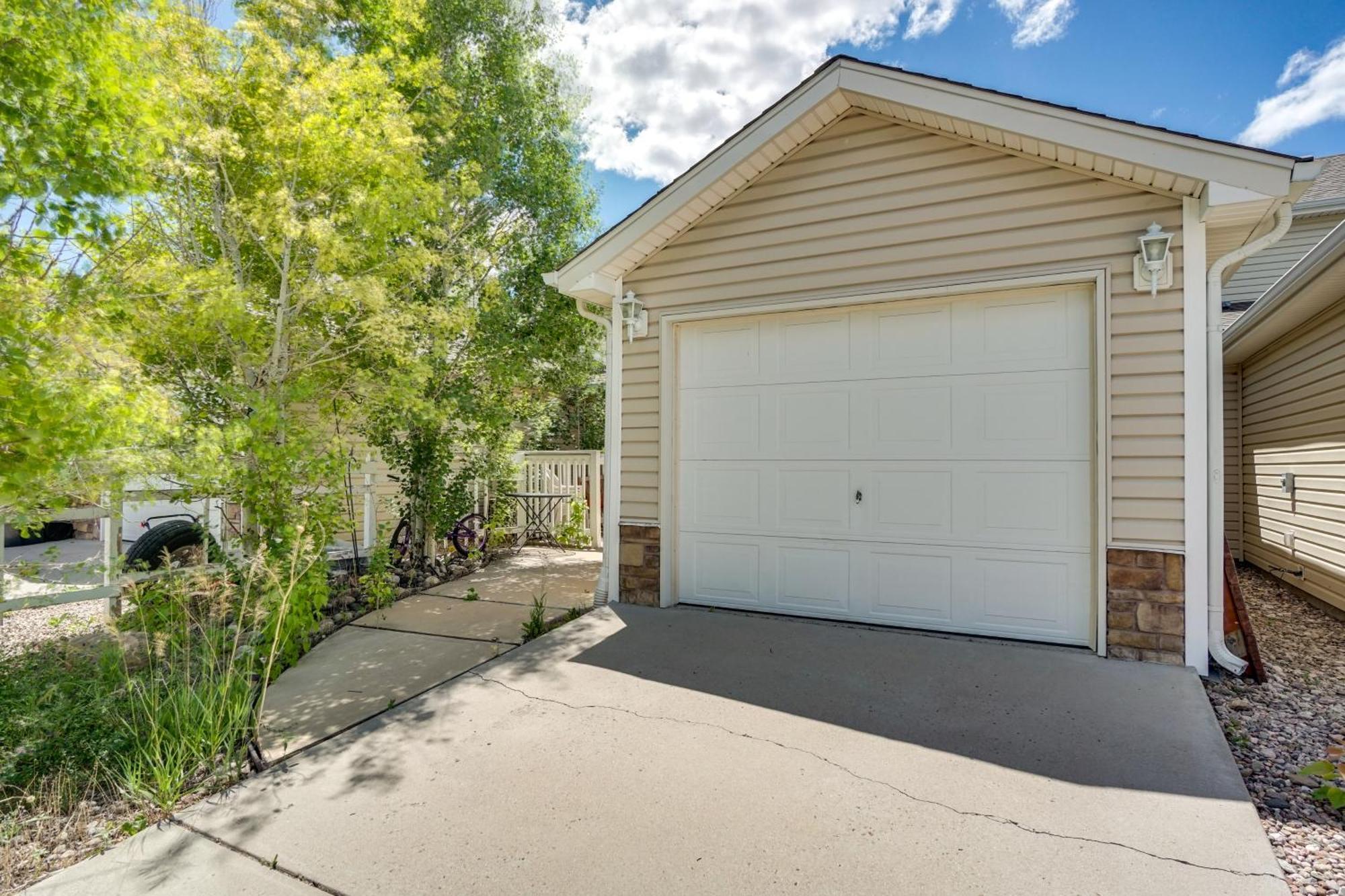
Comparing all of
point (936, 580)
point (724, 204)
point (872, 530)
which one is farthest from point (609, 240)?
point (936, 580)

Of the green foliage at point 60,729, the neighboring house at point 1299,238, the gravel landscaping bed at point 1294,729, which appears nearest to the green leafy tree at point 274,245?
the green foliage at point 60,729

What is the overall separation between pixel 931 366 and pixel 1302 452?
13.5ft

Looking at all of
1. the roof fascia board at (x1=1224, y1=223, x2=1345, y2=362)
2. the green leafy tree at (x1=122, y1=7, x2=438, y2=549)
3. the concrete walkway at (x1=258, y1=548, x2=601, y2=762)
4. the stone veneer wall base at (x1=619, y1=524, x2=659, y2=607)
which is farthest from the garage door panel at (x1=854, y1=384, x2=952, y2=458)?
the green leafy tree at (x1=122, y1=7, x2=438, y2=549)

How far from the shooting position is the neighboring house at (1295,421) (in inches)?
198

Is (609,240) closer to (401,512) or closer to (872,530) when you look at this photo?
(872,530)

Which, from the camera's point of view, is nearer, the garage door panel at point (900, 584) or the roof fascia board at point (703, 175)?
the garage door panel at point (900, 584)

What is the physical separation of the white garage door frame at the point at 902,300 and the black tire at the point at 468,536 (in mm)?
3148

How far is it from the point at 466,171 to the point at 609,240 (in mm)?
2514

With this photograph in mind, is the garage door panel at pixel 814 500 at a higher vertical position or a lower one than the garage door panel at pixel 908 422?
lower

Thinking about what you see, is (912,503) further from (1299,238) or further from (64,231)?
(1299,238)

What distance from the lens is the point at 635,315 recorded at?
17.6 ft

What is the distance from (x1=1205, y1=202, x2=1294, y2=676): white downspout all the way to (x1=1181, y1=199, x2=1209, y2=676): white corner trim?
0.04 meters

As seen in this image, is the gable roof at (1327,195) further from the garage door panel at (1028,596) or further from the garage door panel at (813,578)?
the garage door panel at (813,578)

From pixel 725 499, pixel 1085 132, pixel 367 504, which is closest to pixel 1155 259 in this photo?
pixel 1085 132
